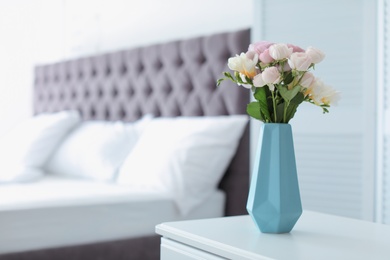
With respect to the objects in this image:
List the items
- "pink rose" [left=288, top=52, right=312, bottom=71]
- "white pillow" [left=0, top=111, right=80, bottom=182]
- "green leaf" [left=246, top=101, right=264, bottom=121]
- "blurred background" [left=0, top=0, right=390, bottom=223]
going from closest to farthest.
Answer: "pink rose" [left=288, top=52, right=312, bottom=71] < "green leaf" [left=246, top=101, right=264, bottom=121] < "blurred background" [left=0, top=0, right=390, bottom=223] < "white pillow" [left=0, top=111, right=80, bottom=182]

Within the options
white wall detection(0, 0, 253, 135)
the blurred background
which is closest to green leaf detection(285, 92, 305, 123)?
the blurred background

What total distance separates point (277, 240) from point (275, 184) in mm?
140

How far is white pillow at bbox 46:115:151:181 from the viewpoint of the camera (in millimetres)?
3055

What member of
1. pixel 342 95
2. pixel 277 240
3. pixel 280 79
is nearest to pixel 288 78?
pixel 280 79

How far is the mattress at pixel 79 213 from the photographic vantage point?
228 cm

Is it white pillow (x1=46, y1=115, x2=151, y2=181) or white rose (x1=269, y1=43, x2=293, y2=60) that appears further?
white pillow (x1=46, y1=115, x2=151, y2=181)

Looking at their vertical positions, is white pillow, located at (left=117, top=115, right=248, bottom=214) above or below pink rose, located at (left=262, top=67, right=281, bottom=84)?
below

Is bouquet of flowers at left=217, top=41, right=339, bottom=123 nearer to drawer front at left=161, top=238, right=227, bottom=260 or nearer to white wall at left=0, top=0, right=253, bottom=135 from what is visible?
drawer front at left=161, top=238, right=227, bottom=260

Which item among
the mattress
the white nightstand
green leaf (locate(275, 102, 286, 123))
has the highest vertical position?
green leaf (locate(275, 102, 286, 123))

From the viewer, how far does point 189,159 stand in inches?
105

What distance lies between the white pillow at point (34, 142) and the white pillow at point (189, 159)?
0.66m

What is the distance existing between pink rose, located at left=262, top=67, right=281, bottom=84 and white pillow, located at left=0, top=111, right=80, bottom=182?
183 centimetres

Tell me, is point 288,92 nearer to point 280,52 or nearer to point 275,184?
point 280,52

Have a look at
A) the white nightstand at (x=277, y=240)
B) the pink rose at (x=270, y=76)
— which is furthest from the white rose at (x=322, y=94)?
the white nightstand at (x=277, y=240)
